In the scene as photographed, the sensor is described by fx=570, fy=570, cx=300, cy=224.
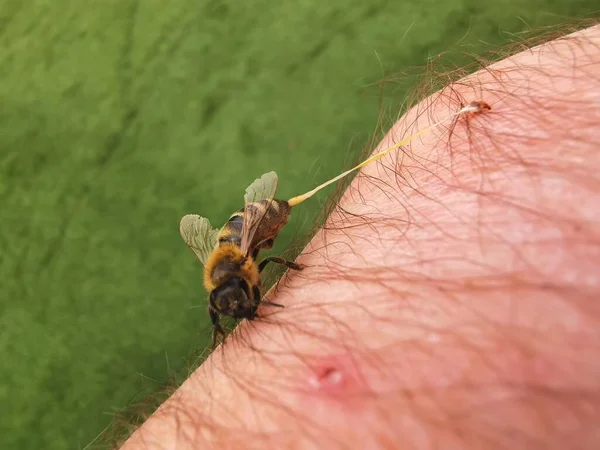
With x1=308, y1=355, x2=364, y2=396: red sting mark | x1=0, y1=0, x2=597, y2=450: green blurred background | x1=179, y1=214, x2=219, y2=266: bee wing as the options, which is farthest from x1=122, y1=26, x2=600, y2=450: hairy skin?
x1=0, y1=0, x2=597, y2=450: green blurred background

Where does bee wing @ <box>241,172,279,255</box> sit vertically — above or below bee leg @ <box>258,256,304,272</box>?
above

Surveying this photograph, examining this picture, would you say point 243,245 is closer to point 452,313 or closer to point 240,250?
point 240,250

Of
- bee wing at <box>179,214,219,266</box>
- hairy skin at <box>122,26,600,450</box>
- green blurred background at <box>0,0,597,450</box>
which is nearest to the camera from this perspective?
hairy skin at <box>122,26,600,450</box>

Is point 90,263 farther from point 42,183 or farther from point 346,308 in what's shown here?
point 346,308

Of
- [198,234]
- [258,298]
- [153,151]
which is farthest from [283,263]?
[153,151]

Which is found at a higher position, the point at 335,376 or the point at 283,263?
the point at 283,263

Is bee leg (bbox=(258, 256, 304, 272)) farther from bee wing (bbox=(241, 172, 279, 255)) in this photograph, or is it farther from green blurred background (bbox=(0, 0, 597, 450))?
green blurred background (bbox=(0, 0, 597, 450))

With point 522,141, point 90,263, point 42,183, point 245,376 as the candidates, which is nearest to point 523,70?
point 522,141

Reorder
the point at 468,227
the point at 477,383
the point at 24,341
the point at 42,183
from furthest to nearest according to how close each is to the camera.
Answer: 1. the point at 42,183
2. the point at 24,341
3. the point at 468,227
4. the point at 477,383
